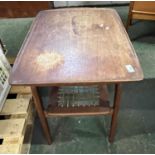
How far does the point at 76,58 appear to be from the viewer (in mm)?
1021

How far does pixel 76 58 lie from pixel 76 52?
0.05m

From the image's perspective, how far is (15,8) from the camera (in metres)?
2.47

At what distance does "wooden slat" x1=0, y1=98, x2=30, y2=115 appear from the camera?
4.15 ft

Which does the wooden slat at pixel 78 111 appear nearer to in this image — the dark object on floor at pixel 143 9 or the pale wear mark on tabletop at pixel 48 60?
the pale wear mark on tabletop at pixel 48 60

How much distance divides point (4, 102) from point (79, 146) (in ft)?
1.76

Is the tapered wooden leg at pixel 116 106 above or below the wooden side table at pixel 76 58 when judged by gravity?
below

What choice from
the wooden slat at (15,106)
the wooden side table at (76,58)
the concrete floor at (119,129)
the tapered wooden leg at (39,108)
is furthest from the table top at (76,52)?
the concrete floor at (119,129)

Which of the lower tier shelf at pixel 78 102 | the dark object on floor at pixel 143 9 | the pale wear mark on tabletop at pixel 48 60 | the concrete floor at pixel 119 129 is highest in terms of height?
the pale wear mark on tabletop at pixel 48 60

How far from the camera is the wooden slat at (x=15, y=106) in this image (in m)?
1.26

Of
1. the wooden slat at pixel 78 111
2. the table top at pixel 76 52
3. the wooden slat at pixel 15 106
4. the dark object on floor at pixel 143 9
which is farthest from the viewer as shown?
the dark object on floor at pixel 143 9

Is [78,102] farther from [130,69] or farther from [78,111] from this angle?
[130,69]

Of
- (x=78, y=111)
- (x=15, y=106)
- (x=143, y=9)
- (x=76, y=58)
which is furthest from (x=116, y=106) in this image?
(x=143, y=9)

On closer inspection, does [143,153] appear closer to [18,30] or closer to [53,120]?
[53,120]

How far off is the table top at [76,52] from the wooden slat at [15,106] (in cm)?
37
